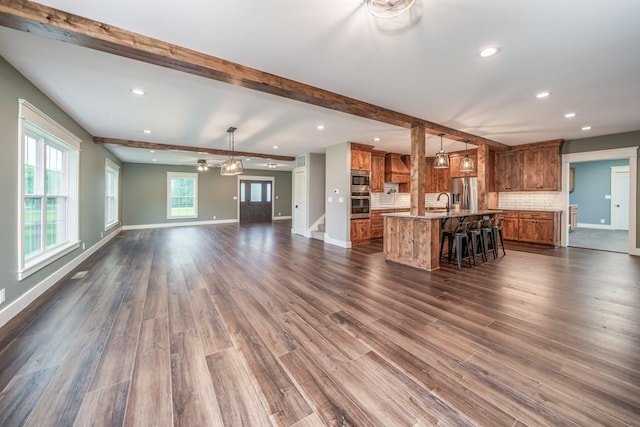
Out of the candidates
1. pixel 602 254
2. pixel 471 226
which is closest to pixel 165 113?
pixel 471 226

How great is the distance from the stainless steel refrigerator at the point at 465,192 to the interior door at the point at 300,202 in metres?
4.60

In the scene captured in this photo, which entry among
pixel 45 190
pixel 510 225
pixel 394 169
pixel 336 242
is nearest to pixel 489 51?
pixel 336 242

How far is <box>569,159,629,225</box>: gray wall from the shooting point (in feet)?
28.7

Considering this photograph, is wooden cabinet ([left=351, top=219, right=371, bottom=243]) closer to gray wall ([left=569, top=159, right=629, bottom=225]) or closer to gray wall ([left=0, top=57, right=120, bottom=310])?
gray wall ([left=0, top=57, right=120, bottom=310])

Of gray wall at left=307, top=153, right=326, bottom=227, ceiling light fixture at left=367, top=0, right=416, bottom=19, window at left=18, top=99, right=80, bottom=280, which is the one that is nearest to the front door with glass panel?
gray wall at left=307, top=153, right=326, bottom=227

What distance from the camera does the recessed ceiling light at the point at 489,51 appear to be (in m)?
2.40

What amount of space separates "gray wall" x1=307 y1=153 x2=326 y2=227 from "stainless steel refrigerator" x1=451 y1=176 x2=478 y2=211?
408 cm

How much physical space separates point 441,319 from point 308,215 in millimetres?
5796

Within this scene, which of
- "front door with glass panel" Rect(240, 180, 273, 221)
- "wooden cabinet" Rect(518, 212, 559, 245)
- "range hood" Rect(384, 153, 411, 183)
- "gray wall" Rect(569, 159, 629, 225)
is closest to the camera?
"wooden cabinet" Rect(518, 212, 559, 245)

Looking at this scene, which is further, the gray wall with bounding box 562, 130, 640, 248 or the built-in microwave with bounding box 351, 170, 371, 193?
the built-in microwave with bounding box 351, 170, 371, 193

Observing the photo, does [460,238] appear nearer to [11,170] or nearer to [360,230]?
[360,230]

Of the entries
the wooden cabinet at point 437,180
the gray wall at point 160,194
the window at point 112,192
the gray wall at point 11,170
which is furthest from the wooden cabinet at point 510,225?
the window at point 112,192

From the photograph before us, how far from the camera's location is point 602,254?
547cm

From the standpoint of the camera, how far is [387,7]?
1658mm
